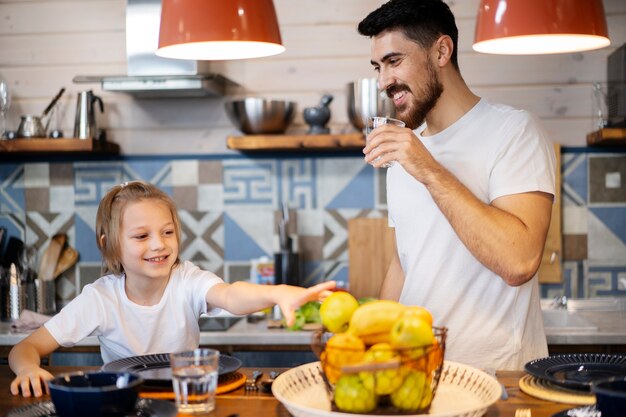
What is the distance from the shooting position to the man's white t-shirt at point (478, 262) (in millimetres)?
2135

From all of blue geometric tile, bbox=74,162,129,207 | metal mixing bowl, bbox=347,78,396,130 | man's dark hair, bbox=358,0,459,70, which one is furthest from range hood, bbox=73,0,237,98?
man's dark hair, bbox=358,0,459,70

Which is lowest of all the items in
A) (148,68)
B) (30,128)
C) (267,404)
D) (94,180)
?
(267,404)

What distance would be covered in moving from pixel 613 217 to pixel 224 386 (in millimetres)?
2580

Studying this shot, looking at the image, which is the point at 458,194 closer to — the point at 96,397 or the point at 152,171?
the point at 96,397

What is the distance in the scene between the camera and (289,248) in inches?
148

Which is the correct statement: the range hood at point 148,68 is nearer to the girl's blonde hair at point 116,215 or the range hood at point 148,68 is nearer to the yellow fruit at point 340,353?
the girl's blonde hair at point 116,215

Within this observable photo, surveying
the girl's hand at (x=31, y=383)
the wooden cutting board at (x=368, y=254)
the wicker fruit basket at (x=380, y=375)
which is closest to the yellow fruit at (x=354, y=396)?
the wicker fruit basket at (x=380, y=375)

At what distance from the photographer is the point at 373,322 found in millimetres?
1399

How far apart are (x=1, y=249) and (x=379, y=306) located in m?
3.02

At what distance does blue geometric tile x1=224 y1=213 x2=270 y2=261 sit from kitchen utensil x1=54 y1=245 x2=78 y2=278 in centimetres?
74

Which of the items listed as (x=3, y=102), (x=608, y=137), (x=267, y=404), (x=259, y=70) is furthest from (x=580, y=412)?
(x=3, y=102)

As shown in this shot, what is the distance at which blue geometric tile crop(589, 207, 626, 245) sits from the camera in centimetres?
373

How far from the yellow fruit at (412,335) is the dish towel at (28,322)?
96.4 inches

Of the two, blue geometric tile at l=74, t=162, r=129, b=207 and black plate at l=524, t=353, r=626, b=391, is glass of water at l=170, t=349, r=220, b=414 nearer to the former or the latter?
black plate at l=524, t=353, r=626, b=391
